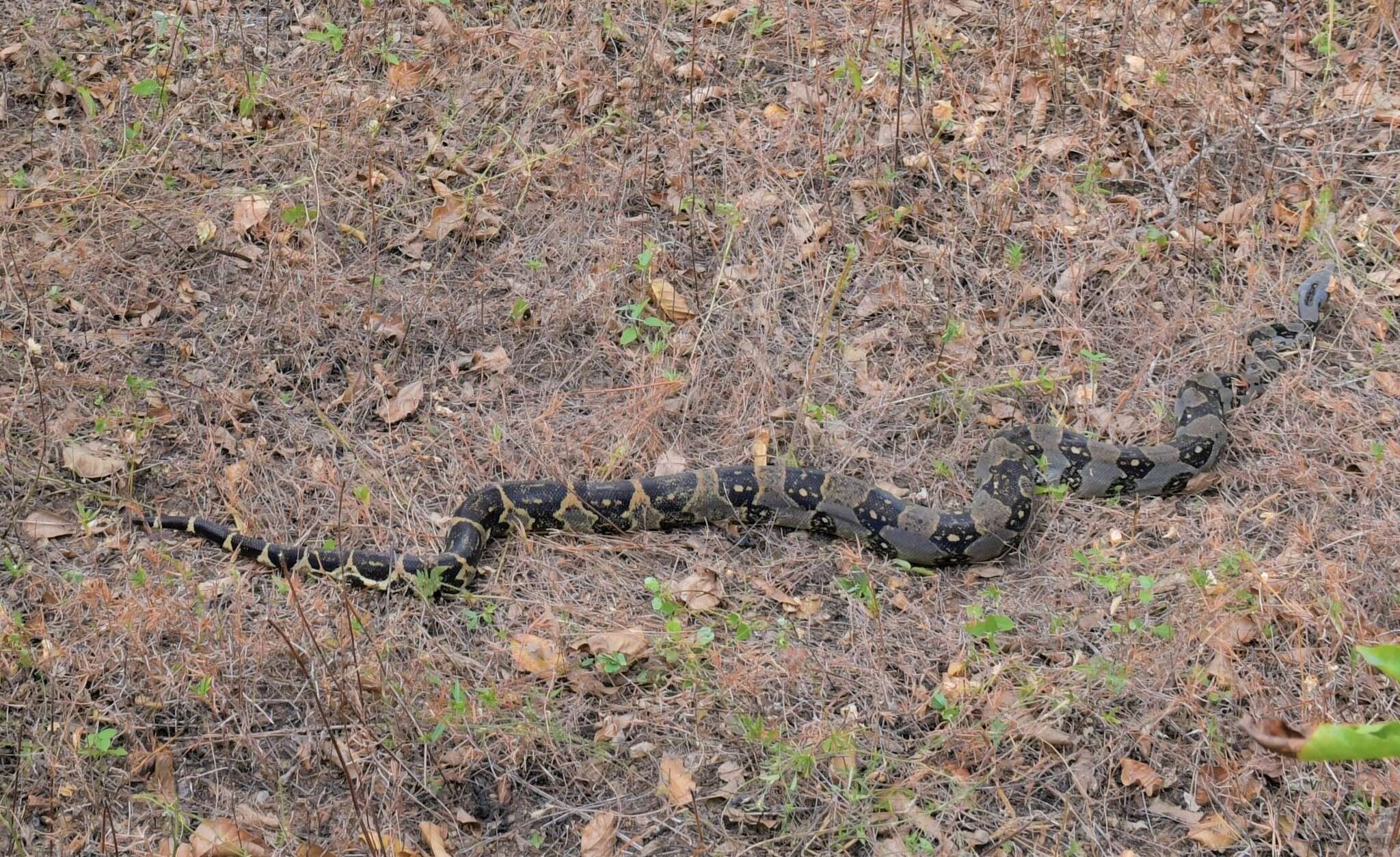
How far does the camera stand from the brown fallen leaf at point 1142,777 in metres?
4.74

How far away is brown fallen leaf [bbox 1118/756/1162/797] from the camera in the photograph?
4742 mm

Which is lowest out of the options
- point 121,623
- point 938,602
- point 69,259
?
point 938,602

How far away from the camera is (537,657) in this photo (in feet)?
17.5

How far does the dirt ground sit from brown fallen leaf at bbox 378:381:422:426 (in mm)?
29

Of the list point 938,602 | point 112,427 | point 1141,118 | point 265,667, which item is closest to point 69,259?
point 112,427

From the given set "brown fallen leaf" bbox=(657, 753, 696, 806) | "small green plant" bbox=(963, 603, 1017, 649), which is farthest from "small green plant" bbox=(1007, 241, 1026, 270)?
"brown fallen leaf" bbox=(657, 753, 696, 806)

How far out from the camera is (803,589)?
5.90 metres

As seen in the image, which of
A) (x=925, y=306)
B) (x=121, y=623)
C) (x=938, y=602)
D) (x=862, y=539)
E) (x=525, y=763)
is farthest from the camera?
(x=925, y=306)

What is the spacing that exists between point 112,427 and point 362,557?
1.79m

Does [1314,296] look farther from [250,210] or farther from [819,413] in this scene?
[250,210]

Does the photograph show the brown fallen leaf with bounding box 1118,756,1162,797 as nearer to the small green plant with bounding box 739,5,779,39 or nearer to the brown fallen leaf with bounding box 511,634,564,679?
the brown fallen leaf with bounding box 511,634,564,679

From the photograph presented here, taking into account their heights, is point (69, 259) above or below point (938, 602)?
above

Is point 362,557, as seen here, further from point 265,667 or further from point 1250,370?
point 1250,370

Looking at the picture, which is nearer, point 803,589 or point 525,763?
point 525,763
